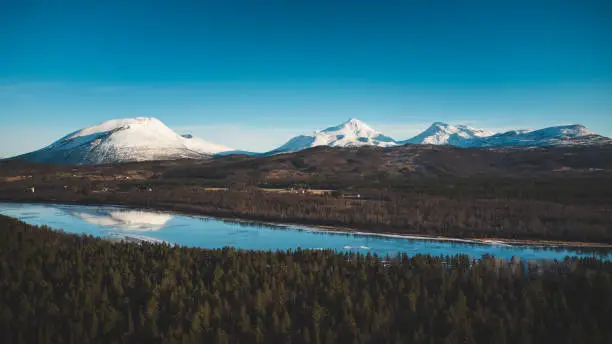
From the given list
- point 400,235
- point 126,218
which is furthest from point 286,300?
point 126,218

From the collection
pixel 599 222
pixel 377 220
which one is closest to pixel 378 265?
pixel 377 220

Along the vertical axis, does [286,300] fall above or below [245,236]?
above

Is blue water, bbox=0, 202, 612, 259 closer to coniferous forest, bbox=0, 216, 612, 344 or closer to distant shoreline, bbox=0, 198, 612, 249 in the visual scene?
distant shoreline, bbox=0, 198, 612, 249

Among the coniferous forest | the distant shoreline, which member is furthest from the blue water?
the coniferous forest

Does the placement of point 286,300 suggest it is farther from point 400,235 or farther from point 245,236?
point 400,235

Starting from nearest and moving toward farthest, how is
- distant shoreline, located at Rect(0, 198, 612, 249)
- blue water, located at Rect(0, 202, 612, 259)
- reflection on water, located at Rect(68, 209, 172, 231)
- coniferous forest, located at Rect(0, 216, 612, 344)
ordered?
1. coniferous forest, located at Rect(0, 216, 612, 344)
2. blue water, located at Rect(0, 202, 612, 259)
3. distant shoreline, located at Rect(0, 198, 612, 249)
4. reflection on water, located at Rect(68, 209, 172, 231)

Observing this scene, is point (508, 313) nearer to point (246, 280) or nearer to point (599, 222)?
point (246, 280)

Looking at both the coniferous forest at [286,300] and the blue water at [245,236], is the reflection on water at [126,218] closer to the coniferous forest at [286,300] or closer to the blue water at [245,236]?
the blue water at [245,236]
